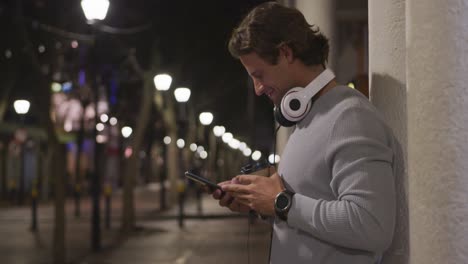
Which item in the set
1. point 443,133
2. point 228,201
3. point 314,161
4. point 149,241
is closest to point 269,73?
point 314,161

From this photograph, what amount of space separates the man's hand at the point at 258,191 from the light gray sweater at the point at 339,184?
64mm

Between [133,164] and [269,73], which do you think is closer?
[269,73]

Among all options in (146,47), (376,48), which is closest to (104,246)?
(146,47)

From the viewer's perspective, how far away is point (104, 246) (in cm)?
1786

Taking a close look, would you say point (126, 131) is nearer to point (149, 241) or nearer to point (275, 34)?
point (149, 241)

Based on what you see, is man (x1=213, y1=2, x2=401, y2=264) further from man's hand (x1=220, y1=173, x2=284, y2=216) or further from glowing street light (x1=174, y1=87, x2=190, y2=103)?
glowing street light (x1=174, y1=87, x2=190, y2=103)

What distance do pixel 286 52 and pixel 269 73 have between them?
10cm

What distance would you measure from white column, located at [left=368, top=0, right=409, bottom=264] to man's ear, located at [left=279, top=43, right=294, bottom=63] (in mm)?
361

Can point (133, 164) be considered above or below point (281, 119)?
below

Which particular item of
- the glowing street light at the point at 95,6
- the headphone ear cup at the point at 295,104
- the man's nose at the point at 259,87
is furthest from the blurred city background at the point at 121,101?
the headphone ear cup at the point at 295,104

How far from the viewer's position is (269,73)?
2.32 metres

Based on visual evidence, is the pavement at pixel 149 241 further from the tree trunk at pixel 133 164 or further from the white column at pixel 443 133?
the white column at pixel 443 133

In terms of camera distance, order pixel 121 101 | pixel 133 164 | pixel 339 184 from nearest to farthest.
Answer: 1. pixel 339 184
2. pixel 133 164
3. pixel 121 101

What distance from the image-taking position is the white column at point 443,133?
191 centimetres
